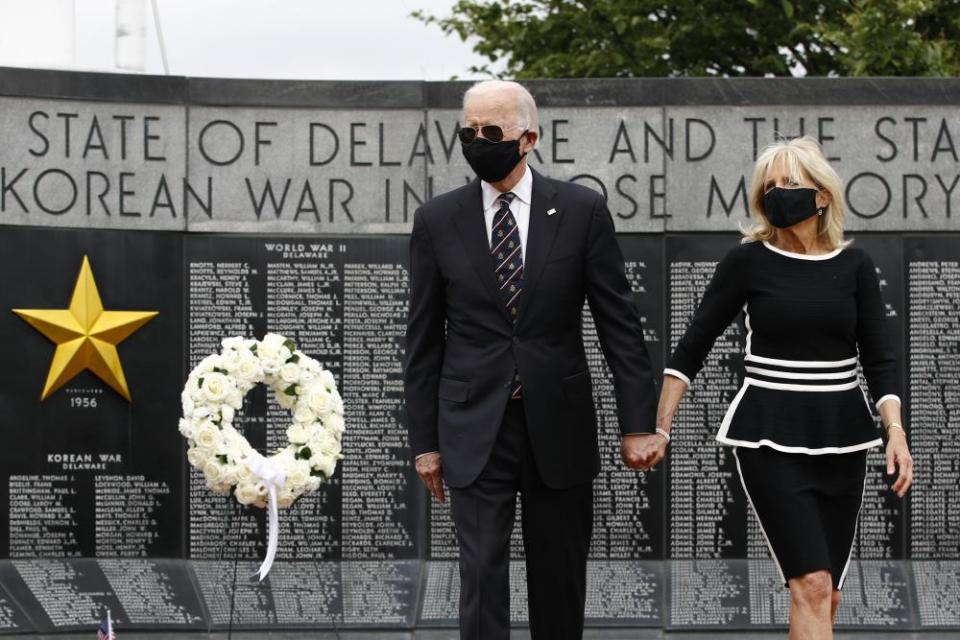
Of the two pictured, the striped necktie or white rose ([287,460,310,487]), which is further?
white rose ([287,460,310,487])

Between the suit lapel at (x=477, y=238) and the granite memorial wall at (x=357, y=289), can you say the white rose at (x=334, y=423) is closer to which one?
the granite memorial wall at (x=357, y=289)

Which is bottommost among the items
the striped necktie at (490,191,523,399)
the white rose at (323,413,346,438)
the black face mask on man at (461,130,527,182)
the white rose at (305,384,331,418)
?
the white rose at (323,413,346,438)

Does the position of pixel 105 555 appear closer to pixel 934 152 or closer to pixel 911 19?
pixel 934 152

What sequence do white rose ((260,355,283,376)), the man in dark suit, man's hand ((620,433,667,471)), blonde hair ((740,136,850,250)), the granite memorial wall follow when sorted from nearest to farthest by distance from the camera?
the man in dark suit
man's hand ((620,433,667,471))
blonde hair ((740,136,850,250))
white rose ((260,355,283,376))
the granite memorial wall

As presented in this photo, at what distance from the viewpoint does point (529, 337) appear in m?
5.00

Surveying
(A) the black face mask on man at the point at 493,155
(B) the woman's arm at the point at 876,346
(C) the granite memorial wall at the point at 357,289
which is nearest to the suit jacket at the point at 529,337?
(A) the black face mask on man at the point at 493,155

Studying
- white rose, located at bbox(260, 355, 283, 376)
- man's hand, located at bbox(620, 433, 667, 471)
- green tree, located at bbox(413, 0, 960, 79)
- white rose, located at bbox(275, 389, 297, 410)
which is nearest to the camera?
man's hand, located at bbox(620, 433, 667, 471)

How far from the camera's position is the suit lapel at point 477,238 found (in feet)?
16.4

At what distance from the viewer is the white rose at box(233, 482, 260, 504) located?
255 inches

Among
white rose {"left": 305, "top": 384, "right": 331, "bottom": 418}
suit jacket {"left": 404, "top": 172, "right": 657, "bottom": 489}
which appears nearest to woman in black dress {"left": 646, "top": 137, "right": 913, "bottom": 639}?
suit jacket {"left": 404, "top": 172, "right": 657, "bottom": 489}

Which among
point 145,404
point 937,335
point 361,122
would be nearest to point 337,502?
point 145,404

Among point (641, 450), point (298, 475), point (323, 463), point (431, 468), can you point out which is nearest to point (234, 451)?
point (298, 475)

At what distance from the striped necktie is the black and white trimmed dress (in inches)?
32.0

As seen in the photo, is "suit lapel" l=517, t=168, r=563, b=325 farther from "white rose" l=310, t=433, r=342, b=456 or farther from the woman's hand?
"white rose" l=310, t=433, r=342, b=456
